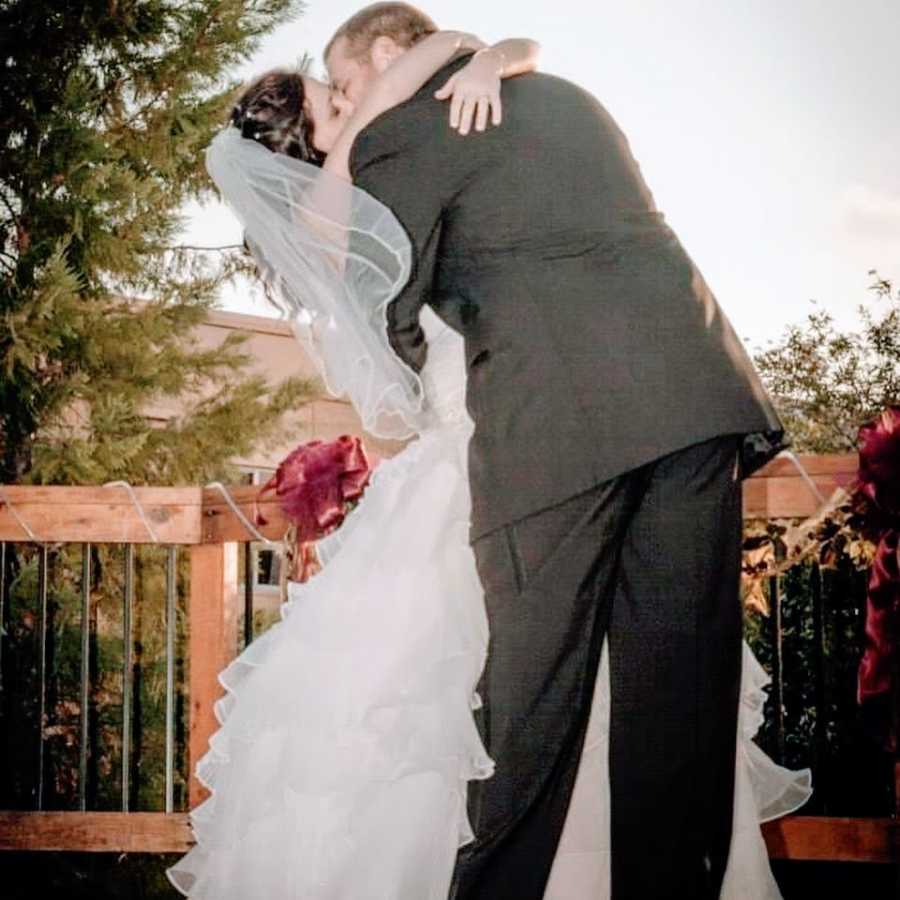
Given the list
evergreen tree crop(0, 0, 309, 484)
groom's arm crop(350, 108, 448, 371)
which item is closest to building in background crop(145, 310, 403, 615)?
evergreen tree crop(0, 0, 309, 484)

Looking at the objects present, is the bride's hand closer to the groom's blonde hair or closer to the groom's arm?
the groom's arm

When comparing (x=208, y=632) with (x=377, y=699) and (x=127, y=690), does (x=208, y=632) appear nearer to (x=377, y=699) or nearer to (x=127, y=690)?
(x=127, y=690)

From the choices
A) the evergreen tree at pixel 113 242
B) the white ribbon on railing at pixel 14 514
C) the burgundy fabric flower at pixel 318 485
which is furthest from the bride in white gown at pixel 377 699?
the evergreen tree at pixel 113 242

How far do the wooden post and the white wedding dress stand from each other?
968mm

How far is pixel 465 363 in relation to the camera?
68.6 inches

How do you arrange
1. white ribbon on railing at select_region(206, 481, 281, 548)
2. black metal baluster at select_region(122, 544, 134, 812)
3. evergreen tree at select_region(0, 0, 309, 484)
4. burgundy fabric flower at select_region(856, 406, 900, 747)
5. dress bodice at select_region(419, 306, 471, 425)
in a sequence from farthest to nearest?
evergreen tree at select_region(0, 0, 309, 484)
black metal baluster at select_region(122, 544, 134, 812)
white ribbon on railing at select_region(206, 481, 281, 548)
burgundy fabric flower at select_region(856, 406, 900, 747)
dress bodice at select_region(419, 306, 471, 425)

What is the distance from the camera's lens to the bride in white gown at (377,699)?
163 centimetres

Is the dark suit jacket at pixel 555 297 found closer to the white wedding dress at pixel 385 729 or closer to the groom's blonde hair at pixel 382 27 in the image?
the white wedding dress at pixel 385 729

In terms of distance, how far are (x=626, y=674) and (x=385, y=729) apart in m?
0.39

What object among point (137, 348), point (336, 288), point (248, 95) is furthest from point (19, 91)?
point (336, 288)

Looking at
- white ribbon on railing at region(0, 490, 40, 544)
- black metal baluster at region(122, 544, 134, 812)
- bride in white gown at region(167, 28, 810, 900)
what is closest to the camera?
bride in white gown at region(167, 28, 810, 900)

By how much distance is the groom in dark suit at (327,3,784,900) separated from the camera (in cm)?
153

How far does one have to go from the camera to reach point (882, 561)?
2.27 meters

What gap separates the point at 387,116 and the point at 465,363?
0.41 meters
